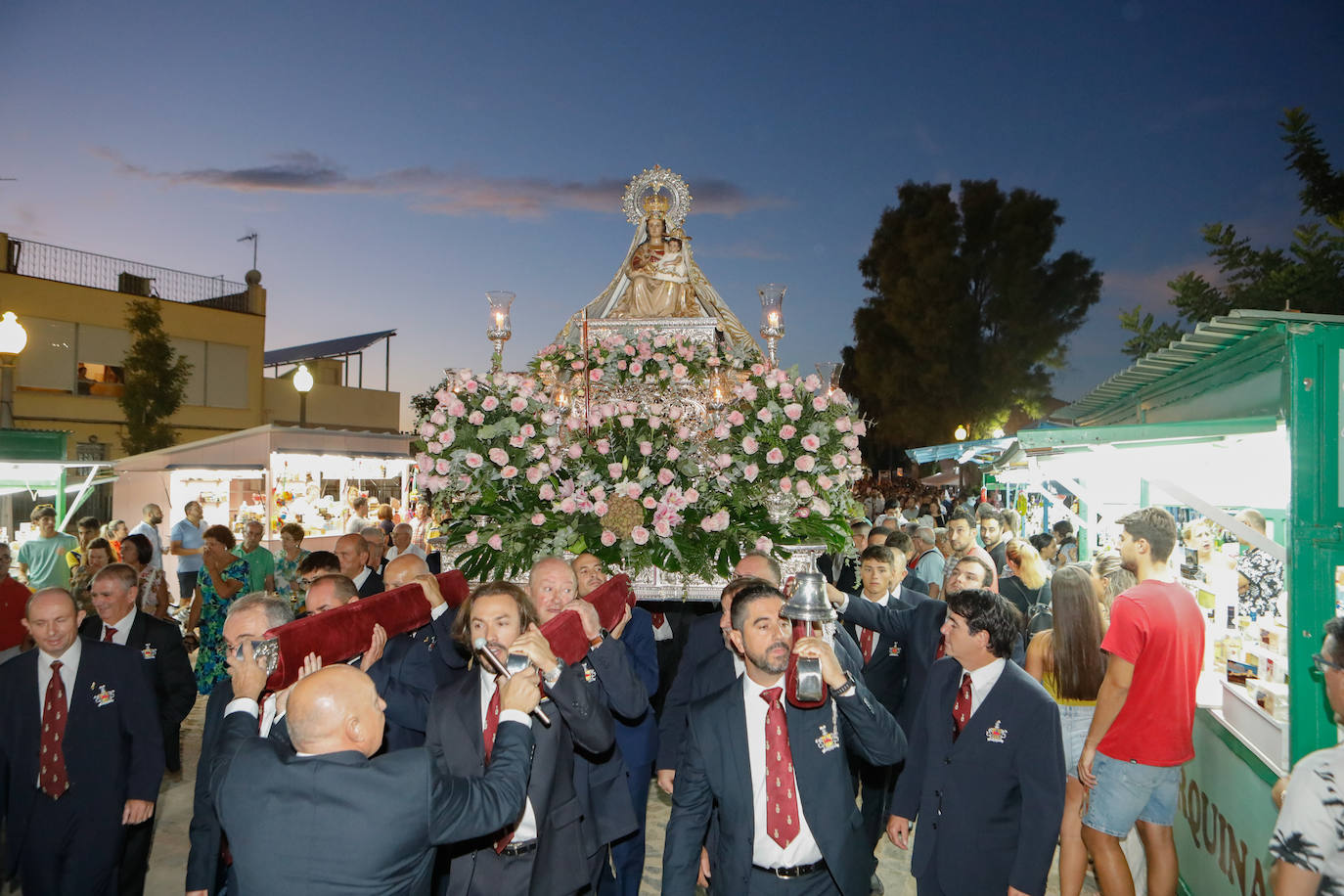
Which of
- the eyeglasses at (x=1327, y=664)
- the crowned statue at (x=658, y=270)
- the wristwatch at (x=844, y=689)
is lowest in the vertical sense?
the wristwatch at (x=844, y=689)

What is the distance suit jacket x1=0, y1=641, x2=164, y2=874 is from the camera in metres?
4.05

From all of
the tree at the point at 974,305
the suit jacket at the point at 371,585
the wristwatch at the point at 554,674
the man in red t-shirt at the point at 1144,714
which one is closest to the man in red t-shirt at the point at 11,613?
the suit jacket at the point at 371,585

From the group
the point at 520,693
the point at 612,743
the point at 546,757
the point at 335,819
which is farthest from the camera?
the point at 612,743

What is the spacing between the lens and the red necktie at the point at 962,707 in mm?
3641

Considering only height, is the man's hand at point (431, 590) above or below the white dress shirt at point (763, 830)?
above

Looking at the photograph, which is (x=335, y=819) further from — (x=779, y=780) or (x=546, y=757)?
(x=779, y=780)

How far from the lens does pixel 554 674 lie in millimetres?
3000

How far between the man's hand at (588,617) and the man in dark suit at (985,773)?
55.7 inches

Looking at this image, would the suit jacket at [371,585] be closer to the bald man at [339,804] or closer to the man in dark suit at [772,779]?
the man in dark suit at [772,779]

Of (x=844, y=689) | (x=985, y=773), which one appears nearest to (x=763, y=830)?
(x=844, y=689)

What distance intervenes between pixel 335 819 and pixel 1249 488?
5281 mm

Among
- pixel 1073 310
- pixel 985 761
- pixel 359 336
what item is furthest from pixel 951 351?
pixel 985 761

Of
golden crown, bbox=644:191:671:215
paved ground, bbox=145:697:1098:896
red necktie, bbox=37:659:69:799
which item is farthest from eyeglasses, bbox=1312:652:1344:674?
golden crown, bbox=644:191:671:215

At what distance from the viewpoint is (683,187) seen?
9.35m
